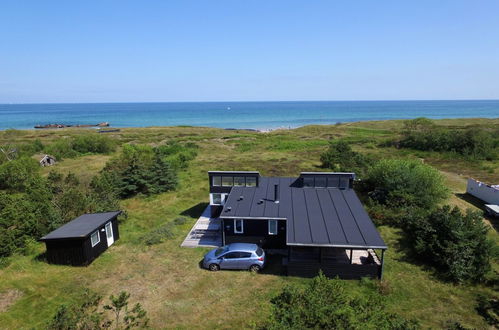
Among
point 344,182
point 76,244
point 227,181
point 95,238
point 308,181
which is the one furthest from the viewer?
point 227,181

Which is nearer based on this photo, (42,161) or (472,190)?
(472,190)

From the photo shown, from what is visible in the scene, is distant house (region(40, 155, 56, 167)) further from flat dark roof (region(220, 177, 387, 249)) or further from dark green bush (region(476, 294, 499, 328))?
dark green bush (region(476, 294, 499, 328))

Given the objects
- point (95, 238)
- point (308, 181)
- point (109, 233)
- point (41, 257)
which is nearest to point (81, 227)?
point (95, 238)

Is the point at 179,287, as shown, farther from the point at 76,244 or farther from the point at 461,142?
the point at 461,142

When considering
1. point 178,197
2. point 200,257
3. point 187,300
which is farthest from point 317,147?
point 187,300

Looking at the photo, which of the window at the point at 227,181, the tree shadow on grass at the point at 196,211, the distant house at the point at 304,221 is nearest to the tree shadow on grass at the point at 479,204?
the distant house at the point at 304,221

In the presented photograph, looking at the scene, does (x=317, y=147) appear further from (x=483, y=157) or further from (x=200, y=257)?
(x=200, y=257)

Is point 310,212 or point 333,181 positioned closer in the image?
point 310,212
